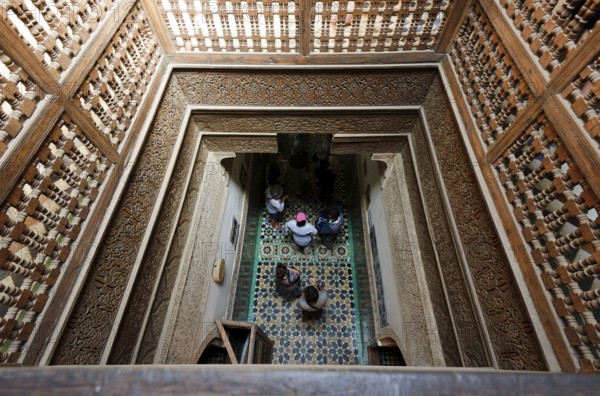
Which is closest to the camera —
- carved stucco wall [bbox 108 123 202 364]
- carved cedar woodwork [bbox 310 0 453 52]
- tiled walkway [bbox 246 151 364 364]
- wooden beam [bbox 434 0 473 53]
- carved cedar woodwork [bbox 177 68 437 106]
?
carved stucco wall [bbox 108 123 202 364]

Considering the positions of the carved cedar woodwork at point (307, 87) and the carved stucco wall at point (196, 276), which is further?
the carved cedar woodwork at point (307, 87)

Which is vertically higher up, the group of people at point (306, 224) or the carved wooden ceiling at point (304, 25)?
the carved wooden ceiling at point (304, 25)

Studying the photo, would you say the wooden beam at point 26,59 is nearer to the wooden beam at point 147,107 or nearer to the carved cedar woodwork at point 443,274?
the wooden beam at point 147,107

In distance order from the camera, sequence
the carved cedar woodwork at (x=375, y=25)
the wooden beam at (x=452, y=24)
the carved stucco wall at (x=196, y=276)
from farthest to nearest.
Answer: the carved stucco wall at (x=196, y=276), the carved cedar woodwork at (x=375, y=25), the wooden beam at (x=452, y=24)

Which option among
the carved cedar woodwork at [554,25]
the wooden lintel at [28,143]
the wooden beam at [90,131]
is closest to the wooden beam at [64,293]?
the wooden beam at [90,131]

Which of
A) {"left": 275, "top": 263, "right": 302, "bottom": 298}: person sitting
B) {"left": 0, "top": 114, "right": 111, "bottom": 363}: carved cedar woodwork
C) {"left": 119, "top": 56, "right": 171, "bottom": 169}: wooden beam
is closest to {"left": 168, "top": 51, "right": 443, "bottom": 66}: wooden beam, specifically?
{"left": 119, "top": 56, "right": 171, "bottom": 169}: wooden beam

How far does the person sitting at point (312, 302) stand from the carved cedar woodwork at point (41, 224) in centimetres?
211

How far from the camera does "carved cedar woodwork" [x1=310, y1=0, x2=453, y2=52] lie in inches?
73.0

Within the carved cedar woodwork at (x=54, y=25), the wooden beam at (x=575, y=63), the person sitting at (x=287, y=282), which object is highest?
the carved cedar woodwork at (x=54, y=25)

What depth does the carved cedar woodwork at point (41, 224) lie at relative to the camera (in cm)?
98

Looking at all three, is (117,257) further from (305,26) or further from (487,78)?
(487,78)

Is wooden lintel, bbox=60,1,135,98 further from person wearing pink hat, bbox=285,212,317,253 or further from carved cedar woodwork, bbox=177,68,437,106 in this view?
person wearing pink hat, bbox=285,212,317,253

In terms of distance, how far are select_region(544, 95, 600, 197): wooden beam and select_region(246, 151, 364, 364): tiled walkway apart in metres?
2.72

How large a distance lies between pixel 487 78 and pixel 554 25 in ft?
1.42
